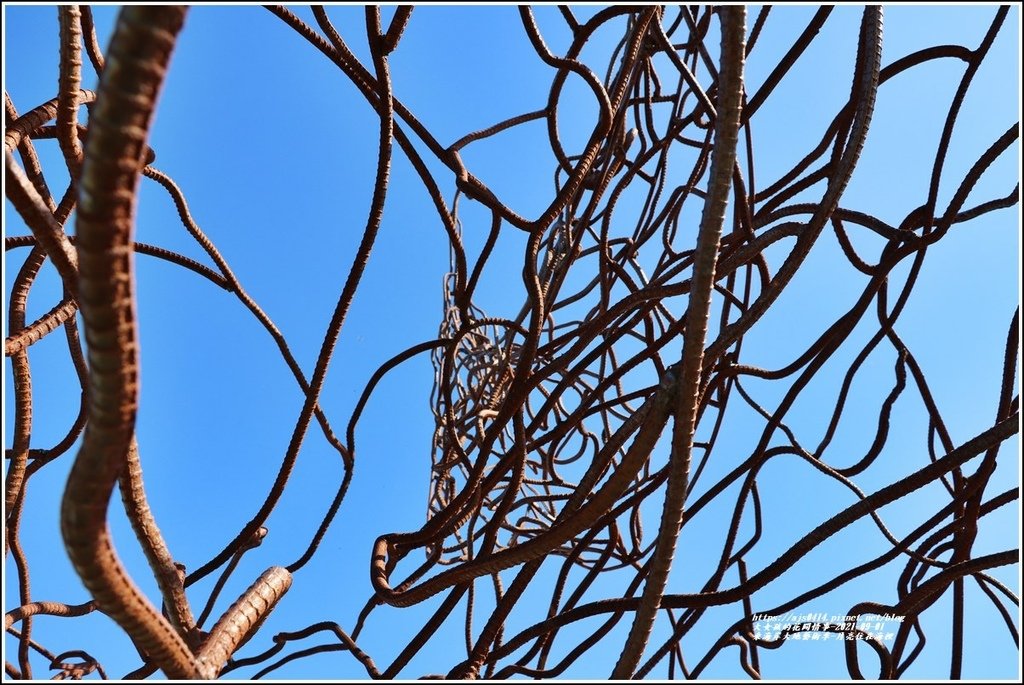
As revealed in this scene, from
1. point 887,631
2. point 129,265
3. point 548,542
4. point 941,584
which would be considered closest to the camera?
point 129,265

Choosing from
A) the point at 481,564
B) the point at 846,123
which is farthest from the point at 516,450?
the point at 846,123

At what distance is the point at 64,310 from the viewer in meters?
0.33

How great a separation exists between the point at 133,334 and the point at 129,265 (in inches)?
0.5

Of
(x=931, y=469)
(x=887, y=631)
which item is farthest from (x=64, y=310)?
(x=887, y=631)

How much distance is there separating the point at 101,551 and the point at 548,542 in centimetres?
14

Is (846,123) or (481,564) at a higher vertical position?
(846,123)

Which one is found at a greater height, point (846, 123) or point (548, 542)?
point (846, 123)

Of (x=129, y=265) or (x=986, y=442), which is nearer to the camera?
(x=129, y=265)

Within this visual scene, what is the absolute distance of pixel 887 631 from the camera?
1.73 feet

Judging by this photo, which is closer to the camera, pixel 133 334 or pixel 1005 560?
pixel 133 334

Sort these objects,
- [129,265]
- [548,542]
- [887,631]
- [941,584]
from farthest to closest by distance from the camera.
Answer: [887,631] < [941,584] < [548,542] < [129,265]

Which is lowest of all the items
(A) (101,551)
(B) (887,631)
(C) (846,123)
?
(A) (101,551)

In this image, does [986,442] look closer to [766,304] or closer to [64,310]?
[766,304]

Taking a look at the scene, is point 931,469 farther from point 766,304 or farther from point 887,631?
point 887,631
